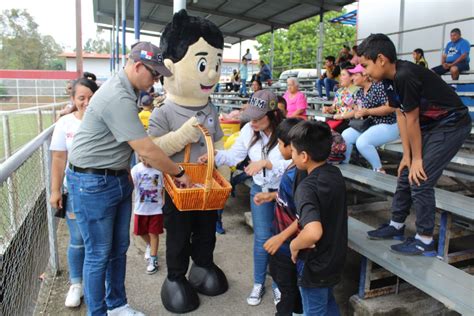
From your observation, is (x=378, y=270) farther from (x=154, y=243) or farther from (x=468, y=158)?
(x=154, y=243)

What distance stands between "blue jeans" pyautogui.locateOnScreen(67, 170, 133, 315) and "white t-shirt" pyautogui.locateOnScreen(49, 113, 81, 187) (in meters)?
0.46

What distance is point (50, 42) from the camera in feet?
206

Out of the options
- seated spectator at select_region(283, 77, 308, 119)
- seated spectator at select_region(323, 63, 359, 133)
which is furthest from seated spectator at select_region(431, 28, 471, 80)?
seated spectator at select_region(323, 63, 359, 133)

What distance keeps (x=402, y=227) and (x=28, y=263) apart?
9.15 feet

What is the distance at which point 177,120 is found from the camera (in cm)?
310

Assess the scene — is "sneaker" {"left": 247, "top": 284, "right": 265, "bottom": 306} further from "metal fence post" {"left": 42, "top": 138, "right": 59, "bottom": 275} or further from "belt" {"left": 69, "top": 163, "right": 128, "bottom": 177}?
"metal fence post" {"left": 42, "top": 138, "right": 59, "bottom": 275}

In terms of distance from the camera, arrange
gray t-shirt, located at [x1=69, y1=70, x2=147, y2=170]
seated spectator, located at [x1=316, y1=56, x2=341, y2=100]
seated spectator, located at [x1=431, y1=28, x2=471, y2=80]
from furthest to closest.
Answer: seated spectator, located at [x1=316, y1=56, x2=341, y2=100]
seated spectator, located at [x1=431, y1=28, x2=471, y2=80]
gray t-shirt, located at [x1=69, y1=70, x2=147, y2=170]

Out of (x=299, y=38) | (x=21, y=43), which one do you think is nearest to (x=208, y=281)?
(x=299, y=38)

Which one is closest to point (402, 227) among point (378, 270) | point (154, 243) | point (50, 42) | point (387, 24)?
point (378, 270)

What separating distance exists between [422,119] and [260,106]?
41.9 inches

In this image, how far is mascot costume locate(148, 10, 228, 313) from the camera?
3.00 meters

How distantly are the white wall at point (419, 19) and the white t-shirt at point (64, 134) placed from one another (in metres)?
7.94

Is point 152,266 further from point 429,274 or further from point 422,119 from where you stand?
point 422,119

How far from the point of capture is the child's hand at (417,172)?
8.17 ft
